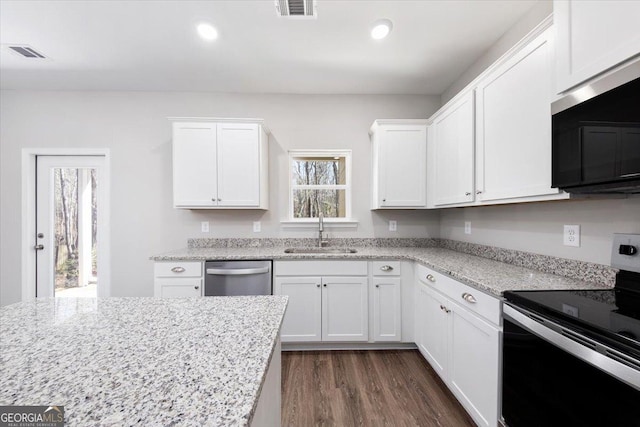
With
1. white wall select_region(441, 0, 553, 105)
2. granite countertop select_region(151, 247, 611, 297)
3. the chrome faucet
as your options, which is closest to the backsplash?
the chrome faucet

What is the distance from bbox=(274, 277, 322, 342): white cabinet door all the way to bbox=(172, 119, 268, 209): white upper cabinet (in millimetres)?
877

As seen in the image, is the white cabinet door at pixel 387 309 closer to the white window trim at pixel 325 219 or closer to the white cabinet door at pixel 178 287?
the white window trim at pixel 325 219

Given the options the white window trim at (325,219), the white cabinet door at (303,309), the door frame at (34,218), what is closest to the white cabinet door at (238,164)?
the white window trim at (325,219)

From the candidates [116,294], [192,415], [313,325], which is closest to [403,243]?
[313,325]

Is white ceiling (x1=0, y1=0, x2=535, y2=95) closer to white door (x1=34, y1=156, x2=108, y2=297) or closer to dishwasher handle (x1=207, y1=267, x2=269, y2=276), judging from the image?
white door (x1=34, y1=156, x2=108, y2=297)

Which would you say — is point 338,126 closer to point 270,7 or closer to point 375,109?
point 375,109

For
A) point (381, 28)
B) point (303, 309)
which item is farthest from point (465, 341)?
point (381, 28)

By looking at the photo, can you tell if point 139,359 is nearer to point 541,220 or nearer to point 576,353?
point 576,353

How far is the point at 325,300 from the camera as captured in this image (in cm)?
246

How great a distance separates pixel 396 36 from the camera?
2.11 m

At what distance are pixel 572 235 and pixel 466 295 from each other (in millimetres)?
667

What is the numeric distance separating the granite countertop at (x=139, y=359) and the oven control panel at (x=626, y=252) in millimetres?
1515

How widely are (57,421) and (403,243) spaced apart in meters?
2.95

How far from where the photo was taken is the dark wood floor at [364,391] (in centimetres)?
170
